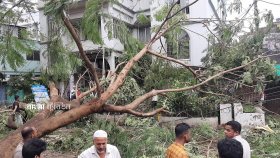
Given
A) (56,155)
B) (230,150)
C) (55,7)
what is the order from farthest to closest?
(56,155), (55,7), (230,150)

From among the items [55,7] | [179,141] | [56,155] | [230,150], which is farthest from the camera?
[56,155]

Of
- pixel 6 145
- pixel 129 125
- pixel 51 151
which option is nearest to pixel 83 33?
pixel 6 145

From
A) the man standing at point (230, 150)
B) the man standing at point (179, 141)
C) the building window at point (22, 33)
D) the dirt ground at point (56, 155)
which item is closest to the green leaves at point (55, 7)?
the man standing at point (179, 141)

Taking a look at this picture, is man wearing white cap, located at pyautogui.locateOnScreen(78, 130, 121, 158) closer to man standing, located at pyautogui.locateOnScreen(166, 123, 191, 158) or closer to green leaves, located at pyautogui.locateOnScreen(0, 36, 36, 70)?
man standing, located at pyautogui.locateOnScreen(166, 123, 191, 158)

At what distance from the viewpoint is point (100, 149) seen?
3.16 m

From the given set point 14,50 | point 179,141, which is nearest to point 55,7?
point 179,141

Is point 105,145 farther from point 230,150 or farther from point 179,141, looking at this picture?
point 230,150

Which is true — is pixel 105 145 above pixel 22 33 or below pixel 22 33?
below

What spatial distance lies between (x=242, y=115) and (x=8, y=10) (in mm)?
5915

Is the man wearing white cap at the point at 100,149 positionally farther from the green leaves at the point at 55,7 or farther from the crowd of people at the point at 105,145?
the green leaves at the point at 55,7

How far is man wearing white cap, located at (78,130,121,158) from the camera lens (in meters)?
3.14

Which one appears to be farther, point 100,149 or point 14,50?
point 14,50

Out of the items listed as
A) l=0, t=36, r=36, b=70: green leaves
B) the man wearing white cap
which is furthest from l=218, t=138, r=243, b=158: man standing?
l=0, t=36, r=36, b=70: green leaves

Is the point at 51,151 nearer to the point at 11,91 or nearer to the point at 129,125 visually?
the point at 11,91
